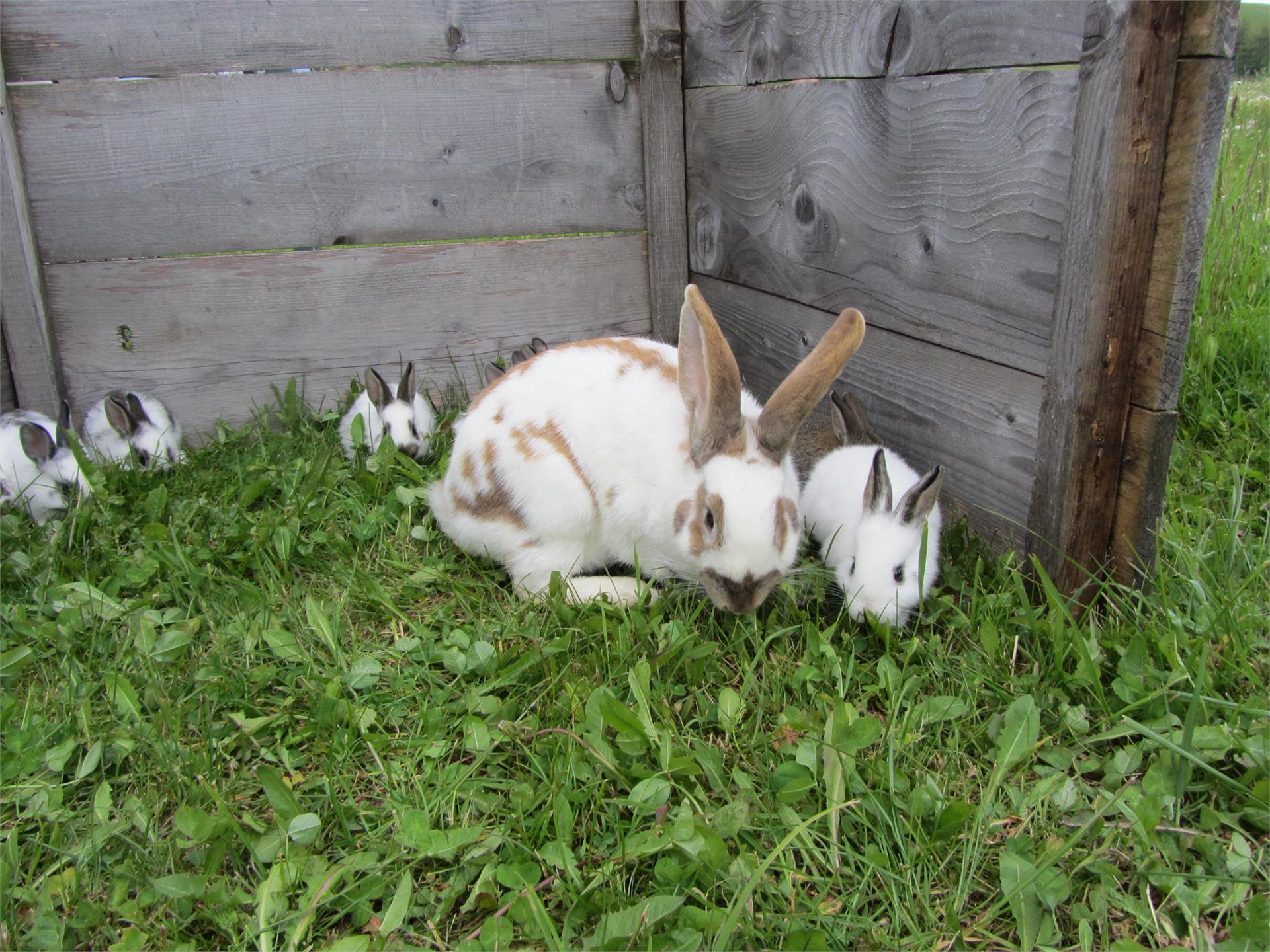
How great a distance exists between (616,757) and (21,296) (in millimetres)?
3142

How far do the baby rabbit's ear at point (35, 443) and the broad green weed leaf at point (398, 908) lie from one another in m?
2.51

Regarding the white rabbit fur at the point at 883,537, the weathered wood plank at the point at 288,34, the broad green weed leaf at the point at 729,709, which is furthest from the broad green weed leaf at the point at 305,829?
the weathered wood plank at the point at 288,34

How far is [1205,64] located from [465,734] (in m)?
2.17

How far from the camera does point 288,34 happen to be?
12.2 feet

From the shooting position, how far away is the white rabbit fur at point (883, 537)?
2.45m

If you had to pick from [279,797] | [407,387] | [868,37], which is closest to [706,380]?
[868,37]

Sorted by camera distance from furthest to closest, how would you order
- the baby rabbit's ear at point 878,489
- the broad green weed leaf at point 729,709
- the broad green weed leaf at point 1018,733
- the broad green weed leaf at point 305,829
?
1. the baby rabbit's ear at point 878,489
2. the broad green weed leaf at point 729,709
3. the broad green weed leaf at point 1018,733
4. the broad green weed leaf at point 305,829

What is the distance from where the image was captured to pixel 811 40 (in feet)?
10.1

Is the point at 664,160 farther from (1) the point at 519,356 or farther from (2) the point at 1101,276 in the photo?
(2) the point at 1101,276

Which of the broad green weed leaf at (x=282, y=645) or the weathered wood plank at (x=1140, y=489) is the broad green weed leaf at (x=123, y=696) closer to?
the broad green weed leaf at (x=282, y=645)

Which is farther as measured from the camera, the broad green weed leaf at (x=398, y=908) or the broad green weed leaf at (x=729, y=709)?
the broad green weed leaf at (x=729, y=709)

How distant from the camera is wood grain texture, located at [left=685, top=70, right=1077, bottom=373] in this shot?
2365 mm

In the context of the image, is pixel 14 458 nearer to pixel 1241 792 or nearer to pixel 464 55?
pixel 464 55

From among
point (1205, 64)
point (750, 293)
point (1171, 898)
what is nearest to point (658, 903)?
point (1171, 898)
